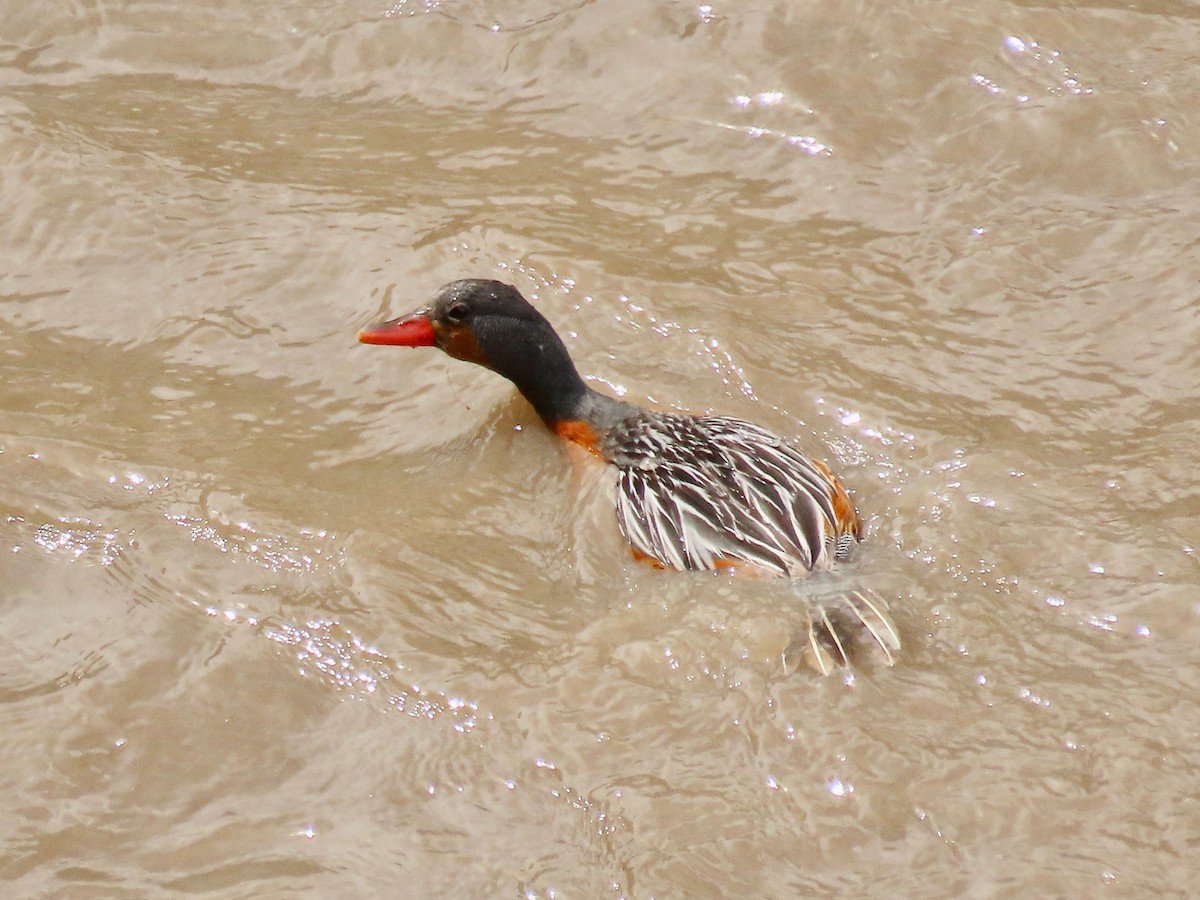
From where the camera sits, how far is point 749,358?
6414 mm

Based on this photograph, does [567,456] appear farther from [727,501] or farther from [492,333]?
[727,501]

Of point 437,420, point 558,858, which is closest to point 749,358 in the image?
point 437,420

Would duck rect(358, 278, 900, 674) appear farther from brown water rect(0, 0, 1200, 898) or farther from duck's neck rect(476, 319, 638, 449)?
brown water rect(0, 0, 1200, 898)

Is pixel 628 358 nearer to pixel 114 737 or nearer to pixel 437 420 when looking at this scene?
pixel 437 420

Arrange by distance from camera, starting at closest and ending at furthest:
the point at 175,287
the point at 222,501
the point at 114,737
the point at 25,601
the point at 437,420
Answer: the point at 114,737 < the point at 25,601 < the point at 222,501 < the point at 437,420 < the point at 175,287

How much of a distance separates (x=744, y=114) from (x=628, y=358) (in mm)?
1846

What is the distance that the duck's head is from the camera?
6117 millimetres

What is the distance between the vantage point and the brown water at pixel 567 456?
437 centimetres

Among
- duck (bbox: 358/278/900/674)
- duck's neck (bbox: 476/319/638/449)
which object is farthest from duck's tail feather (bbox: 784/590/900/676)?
duck's neck (bbox: 476/319/638/449)

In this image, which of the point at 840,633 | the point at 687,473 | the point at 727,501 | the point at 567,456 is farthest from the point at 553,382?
the point at 840,633

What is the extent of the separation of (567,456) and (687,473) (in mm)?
713

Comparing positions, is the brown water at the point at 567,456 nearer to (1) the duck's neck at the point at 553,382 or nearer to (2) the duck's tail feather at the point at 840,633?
(2) the duck's tail feather at the point at 840,633

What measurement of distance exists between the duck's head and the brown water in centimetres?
34

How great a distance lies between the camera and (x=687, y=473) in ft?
19.0
